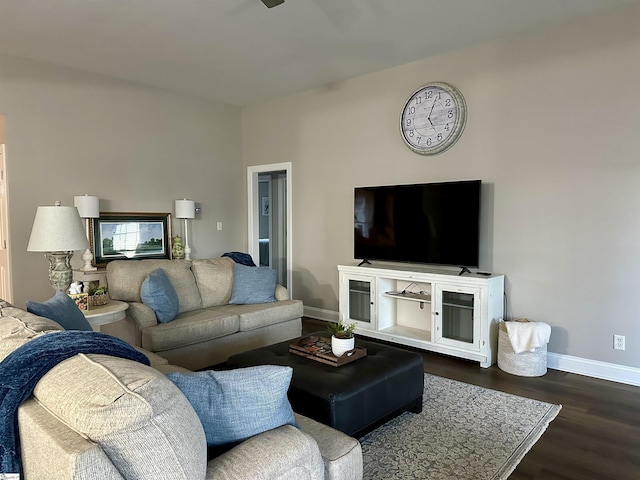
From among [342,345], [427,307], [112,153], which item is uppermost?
[112,153]

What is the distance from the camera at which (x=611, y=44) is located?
3412mm

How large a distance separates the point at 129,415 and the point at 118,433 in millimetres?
43

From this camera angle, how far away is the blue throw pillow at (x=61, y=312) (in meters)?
2.09

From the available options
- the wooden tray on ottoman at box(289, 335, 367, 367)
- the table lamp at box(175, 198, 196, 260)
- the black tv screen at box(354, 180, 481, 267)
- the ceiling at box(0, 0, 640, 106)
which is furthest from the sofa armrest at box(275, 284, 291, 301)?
the ceiling at box(0, 0, 640, 106)

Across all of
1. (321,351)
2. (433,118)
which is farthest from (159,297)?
(433,118)

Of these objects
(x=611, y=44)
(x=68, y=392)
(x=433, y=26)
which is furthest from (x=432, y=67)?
(x=68, y=392)

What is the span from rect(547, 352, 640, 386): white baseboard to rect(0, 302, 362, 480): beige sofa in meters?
3.17

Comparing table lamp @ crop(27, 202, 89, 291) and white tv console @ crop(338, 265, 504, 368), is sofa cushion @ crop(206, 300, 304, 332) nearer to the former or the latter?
white tv console @ crop(338, 265, 504, 368)

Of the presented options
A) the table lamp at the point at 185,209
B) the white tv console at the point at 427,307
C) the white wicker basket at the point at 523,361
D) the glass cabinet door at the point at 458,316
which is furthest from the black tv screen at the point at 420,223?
the table lamp at the point at 185,209

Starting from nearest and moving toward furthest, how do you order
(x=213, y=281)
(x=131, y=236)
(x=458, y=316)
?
(x=458, y=316) → (x=213, y=281) → (x=131, y=236)

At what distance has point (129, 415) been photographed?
3.25ft

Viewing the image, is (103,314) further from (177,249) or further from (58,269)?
(177,249)

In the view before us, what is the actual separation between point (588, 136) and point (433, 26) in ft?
5.08

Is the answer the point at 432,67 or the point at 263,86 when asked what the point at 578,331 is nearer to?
the point at 432,67
